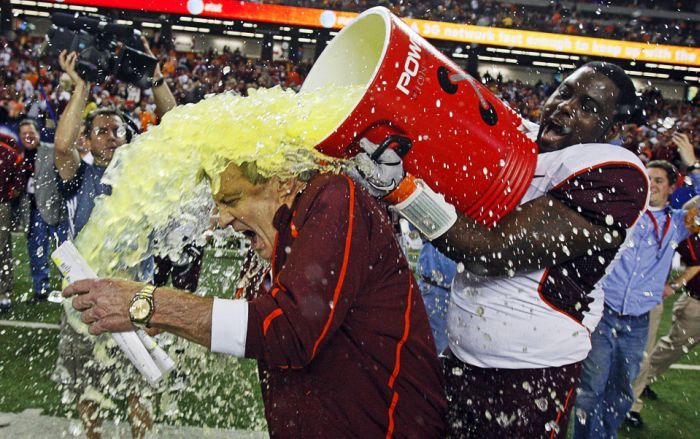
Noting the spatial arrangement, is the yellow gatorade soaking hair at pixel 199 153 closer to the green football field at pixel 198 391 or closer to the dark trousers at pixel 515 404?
the dark trousers at pixel 515 404

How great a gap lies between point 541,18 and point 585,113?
97.8 feet

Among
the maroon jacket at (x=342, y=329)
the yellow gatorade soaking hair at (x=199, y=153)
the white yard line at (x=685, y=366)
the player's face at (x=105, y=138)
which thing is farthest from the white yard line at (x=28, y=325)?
the white yard line at (x=685, y=366)

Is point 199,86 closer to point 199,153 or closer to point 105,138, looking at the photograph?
point 105,138

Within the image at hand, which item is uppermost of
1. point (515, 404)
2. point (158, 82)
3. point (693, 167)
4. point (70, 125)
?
point (158, 82)

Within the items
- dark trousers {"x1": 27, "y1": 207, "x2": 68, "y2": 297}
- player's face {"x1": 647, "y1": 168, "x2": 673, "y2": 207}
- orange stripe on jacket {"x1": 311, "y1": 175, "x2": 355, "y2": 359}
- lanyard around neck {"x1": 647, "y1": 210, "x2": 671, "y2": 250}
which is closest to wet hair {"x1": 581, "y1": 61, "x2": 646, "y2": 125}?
orange stripe on jacket {"x1": 311, "y1": 175, "x2": 355, "y2": 359}

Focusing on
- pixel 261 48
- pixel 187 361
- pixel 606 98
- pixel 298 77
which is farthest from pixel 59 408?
pixel 261 48

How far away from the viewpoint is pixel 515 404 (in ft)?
7.70

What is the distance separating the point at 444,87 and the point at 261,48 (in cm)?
2880

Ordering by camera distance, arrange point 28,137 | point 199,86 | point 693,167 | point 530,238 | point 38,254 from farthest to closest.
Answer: point 199,86, point 28,137, point 38,254, point 693,167, point 530,238

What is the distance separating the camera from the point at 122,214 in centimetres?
219

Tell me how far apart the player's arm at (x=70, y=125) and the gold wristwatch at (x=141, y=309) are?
2.83 metres

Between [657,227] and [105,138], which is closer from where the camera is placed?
[105,138]

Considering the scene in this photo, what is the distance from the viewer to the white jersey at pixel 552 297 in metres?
2.21

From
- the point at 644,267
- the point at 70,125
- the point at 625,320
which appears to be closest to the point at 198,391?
the point at 70,125
